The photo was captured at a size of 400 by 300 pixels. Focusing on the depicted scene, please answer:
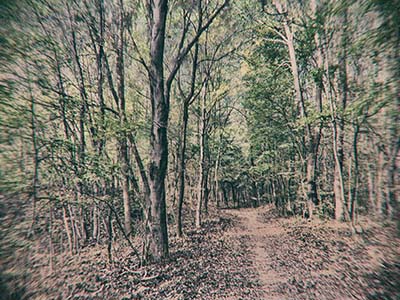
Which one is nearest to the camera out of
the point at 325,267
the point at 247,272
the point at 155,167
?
the point at 325,267

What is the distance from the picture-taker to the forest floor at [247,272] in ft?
16.9

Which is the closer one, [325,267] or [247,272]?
[325,267]

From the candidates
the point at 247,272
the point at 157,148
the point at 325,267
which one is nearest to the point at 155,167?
the point at 157,148

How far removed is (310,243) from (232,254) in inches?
133

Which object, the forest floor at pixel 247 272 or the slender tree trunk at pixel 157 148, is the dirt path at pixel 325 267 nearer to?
the forest floor at pixel 247 272

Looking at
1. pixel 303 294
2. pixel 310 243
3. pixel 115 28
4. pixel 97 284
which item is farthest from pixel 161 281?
pixel 115 28

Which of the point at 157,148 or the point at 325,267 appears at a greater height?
the point at 157,148

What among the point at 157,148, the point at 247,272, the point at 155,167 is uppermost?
the point at 157,148

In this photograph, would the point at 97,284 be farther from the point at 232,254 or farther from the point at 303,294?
the point at 303,294

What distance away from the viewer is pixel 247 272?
22.5 ft

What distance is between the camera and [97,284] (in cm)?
640

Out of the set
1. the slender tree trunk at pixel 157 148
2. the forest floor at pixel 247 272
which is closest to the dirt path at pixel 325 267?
the forest floor at pixel 247 272

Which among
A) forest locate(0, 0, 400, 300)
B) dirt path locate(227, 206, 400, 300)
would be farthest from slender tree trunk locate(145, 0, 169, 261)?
dirt path locate(227, 206, 400, 300)

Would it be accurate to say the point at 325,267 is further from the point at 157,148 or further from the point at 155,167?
the point at 157,148
